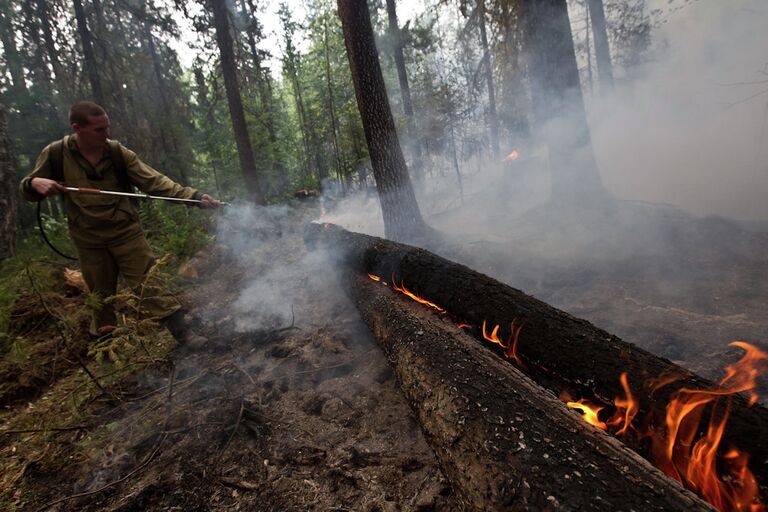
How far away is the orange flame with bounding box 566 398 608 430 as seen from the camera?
196 cm

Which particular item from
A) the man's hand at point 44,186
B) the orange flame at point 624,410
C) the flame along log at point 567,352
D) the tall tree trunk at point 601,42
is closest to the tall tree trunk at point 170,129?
the man's hand at point 44,186

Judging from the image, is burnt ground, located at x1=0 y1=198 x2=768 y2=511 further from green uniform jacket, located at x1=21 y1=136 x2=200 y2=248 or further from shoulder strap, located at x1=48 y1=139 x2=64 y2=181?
shoulder strap, located at x1=48 y1=139 x2=64 y2=181

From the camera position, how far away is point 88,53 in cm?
975

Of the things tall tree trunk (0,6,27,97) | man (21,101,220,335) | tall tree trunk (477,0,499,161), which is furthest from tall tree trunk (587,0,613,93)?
tall tree trunk (0,6,27,97)

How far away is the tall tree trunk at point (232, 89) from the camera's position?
10.3 metres

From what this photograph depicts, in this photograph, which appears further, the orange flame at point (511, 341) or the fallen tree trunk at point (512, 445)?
the orange flame at point (511, 341)

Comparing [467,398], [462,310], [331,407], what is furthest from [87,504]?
[462,310]

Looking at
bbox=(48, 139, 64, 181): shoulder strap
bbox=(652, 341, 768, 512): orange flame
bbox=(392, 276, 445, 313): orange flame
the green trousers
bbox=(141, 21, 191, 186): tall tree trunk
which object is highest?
bbox=(141, 21, 191, 186): tall tree trunk

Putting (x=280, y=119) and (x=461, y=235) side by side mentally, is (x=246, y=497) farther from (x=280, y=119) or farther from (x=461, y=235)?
(x=280, y=119)

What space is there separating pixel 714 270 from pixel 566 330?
3815 millimetres

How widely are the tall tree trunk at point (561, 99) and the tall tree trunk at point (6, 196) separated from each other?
28.7ft

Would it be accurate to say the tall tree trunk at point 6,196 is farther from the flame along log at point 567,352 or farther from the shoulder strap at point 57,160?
the flame along log at point 567,352

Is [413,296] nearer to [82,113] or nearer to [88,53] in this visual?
[82,113]

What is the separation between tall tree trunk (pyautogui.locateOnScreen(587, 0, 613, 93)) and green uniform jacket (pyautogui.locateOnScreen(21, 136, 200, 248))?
Result: 15.9 m
